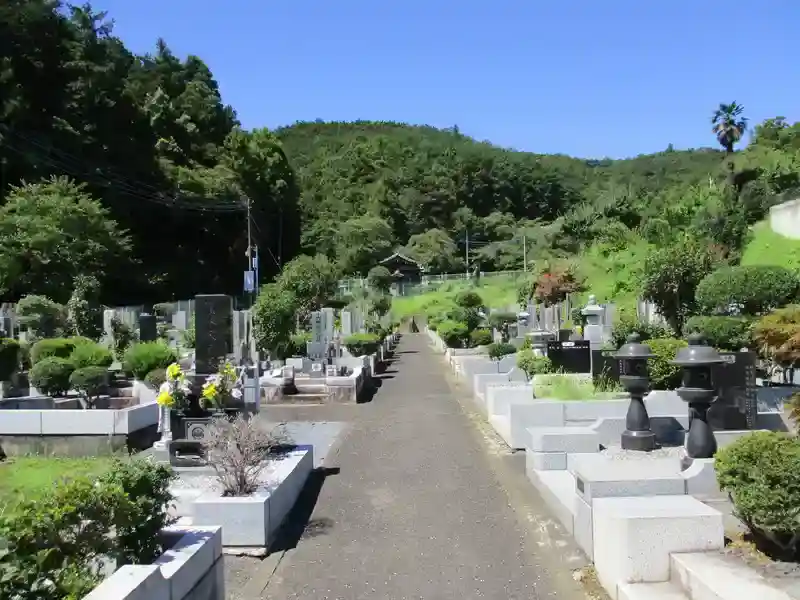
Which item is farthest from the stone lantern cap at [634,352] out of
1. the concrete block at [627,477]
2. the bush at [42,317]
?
the bush at [42,317]

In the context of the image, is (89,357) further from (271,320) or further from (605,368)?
(605,368)

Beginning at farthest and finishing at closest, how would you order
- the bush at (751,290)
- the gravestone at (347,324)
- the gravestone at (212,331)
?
the gravestone at (347,324) → the bush at (751,290) → the gravestone at (212,331)

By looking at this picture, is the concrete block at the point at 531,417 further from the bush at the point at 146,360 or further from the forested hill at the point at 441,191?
the forested hill at the point at 441,191

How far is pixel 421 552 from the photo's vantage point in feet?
22.0

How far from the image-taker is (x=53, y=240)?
126 ft

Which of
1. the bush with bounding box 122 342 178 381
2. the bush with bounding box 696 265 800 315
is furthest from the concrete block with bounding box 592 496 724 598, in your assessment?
the bush with bounding box 122 342 178 381

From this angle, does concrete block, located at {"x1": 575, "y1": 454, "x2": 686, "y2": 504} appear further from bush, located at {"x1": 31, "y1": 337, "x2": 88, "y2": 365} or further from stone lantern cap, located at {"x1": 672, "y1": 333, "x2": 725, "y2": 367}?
bush, located at {"x1": 31, "y1": 337, "x2": 88, "y2": 365}

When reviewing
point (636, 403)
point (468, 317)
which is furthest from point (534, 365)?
point (468, 317)

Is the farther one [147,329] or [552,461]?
[147,329]

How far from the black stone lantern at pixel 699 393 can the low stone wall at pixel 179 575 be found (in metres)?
4.63

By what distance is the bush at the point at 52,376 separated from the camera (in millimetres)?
15125

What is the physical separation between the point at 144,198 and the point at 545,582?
55.3 metres

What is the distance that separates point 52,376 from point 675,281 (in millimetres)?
14998

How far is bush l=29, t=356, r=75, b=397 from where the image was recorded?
49.6 feet
